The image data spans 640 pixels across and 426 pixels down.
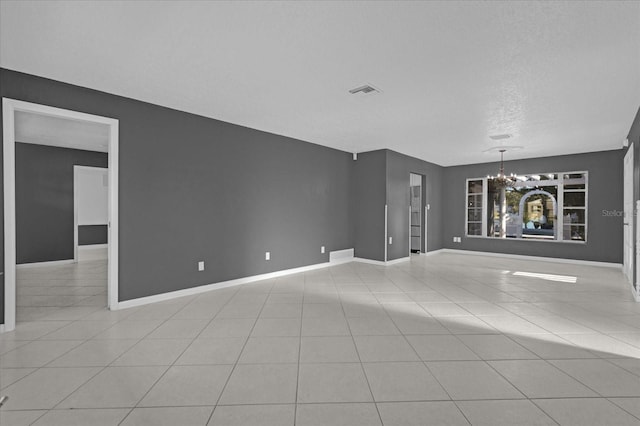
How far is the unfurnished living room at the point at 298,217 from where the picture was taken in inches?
78.7

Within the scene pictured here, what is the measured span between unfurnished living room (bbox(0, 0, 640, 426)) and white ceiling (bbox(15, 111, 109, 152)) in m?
0.07

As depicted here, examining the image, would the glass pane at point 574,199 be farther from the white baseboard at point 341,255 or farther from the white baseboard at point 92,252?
the white baseboard at point 92,252

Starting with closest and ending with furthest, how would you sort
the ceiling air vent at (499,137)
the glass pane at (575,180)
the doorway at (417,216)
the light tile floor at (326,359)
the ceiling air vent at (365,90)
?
the light tile floor at (326,359) < the ceiling air vent at (365,90) < the ceiling air vent at (499,137) < the glass pane at (575,180) < the doorway at (417,216)

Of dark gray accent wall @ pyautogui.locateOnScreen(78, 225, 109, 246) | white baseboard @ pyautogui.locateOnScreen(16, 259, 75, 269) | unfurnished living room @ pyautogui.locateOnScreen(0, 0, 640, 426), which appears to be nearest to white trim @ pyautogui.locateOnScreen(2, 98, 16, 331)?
unfurnished living room @ pyautogui.locateOnScreen(0, 0, 640, 426)

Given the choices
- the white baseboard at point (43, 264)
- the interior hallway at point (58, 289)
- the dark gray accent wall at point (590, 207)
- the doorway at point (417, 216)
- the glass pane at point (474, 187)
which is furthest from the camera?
the glass pane at point (474, 187)

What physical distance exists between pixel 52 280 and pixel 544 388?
263 inches

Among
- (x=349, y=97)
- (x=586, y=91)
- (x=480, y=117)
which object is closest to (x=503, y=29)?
(x=349, y=97)

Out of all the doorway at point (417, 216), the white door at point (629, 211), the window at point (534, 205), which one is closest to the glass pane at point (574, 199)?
the window at point (534, 205)

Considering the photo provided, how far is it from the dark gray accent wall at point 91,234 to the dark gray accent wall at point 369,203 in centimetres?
727

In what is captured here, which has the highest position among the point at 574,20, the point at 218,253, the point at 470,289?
the point at 574,20

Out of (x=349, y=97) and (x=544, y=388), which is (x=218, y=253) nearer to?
(x=349, y=97)

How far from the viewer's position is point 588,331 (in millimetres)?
2961

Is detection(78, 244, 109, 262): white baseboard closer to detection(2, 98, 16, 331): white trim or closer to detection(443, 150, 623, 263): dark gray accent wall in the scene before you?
detection(2, 98, 16, 331): white trim

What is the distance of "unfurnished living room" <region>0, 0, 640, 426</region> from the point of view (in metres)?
2.00
